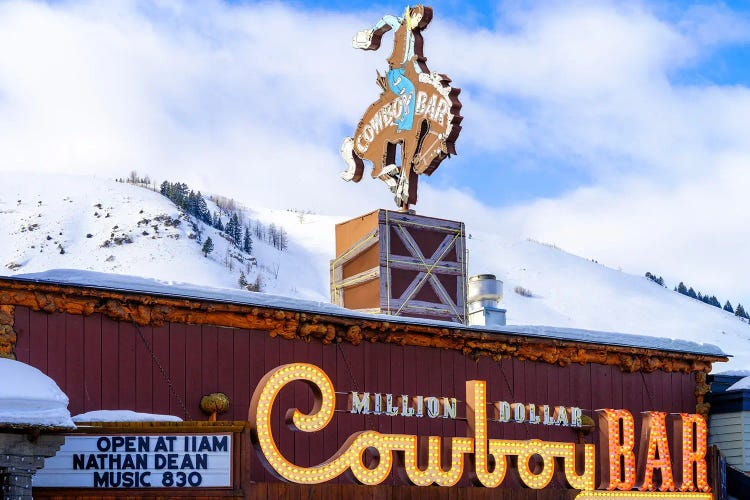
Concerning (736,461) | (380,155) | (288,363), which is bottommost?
(736,461)

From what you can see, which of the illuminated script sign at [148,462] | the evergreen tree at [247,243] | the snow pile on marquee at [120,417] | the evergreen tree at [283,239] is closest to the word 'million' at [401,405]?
the snow pile on marquee at [120,417]

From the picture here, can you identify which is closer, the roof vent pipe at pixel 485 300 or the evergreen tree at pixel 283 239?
the roof vent pipe at pixel 485 300

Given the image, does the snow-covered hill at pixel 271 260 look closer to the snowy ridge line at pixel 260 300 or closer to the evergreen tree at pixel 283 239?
the evergreen tree at pixel 283 239

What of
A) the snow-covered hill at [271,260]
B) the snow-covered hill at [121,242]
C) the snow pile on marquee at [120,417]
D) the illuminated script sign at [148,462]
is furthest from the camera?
the snow-covered hill at [271,260]

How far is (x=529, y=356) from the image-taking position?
25.0m

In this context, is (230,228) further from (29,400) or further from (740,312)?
(29,400)

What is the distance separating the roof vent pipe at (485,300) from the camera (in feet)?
92.2

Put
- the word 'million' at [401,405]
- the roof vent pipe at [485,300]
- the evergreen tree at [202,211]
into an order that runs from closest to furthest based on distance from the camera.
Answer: the word 'million' at [401,405] < the roof vent pipe at [485,300] < the evergreen tree at [202,211]

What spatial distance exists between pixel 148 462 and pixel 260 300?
3.89 metres

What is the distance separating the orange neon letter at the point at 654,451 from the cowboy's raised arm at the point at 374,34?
33.9 feet

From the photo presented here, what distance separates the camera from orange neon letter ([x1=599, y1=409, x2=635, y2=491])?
78.7 ft

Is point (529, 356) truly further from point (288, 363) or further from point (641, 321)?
point (641, 321)

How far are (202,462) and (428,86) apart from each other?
1163cm

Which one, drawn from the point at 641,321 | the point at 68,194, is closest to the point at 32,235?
the point at 68,194
